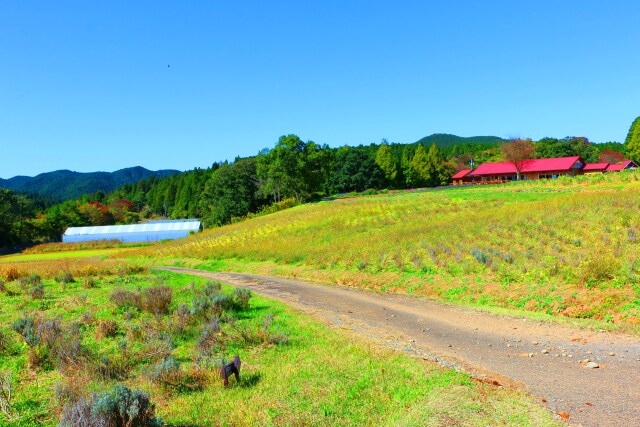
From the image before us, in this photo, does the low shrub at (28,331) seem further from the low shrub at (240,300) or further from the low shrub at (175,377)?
the low shrub at (240,300)

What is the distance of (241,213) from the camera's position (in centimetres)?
8725

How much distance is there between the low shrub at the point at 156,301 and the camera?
12984 millimetres

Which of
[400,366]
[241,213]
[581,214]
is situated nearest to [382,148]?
[241,213]

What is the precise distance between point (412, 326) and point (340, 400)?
536 centimetres

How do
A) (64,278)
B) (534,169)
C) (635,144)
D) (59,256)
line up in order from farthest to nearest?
(635,144) → (534,169) → (59,256) → (64,278)

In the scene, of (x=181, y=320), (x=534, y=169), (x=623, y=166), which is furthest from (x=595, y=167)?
(x=181, y=320)

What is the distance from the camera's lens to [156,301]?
43.1ft

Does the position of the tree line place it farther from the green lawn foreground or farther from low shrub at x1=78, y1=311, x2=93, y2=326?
the green lawn foreground

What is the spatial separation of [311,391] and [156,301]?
26.6 ft

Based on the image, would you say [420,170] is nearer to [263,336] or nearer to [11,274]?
[11,274]

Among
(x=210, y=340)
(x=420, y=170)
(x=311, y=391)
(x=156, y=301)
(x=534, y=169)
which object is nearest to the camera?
(x=311, y=391)

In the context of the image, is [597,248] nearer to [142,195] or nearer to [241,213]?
[241,213]

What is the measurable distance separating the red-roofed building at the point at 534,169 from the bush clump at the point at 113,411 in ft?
309

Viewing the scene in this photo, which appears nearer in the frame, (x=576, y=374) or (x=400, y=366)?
(x=576, y=374)
